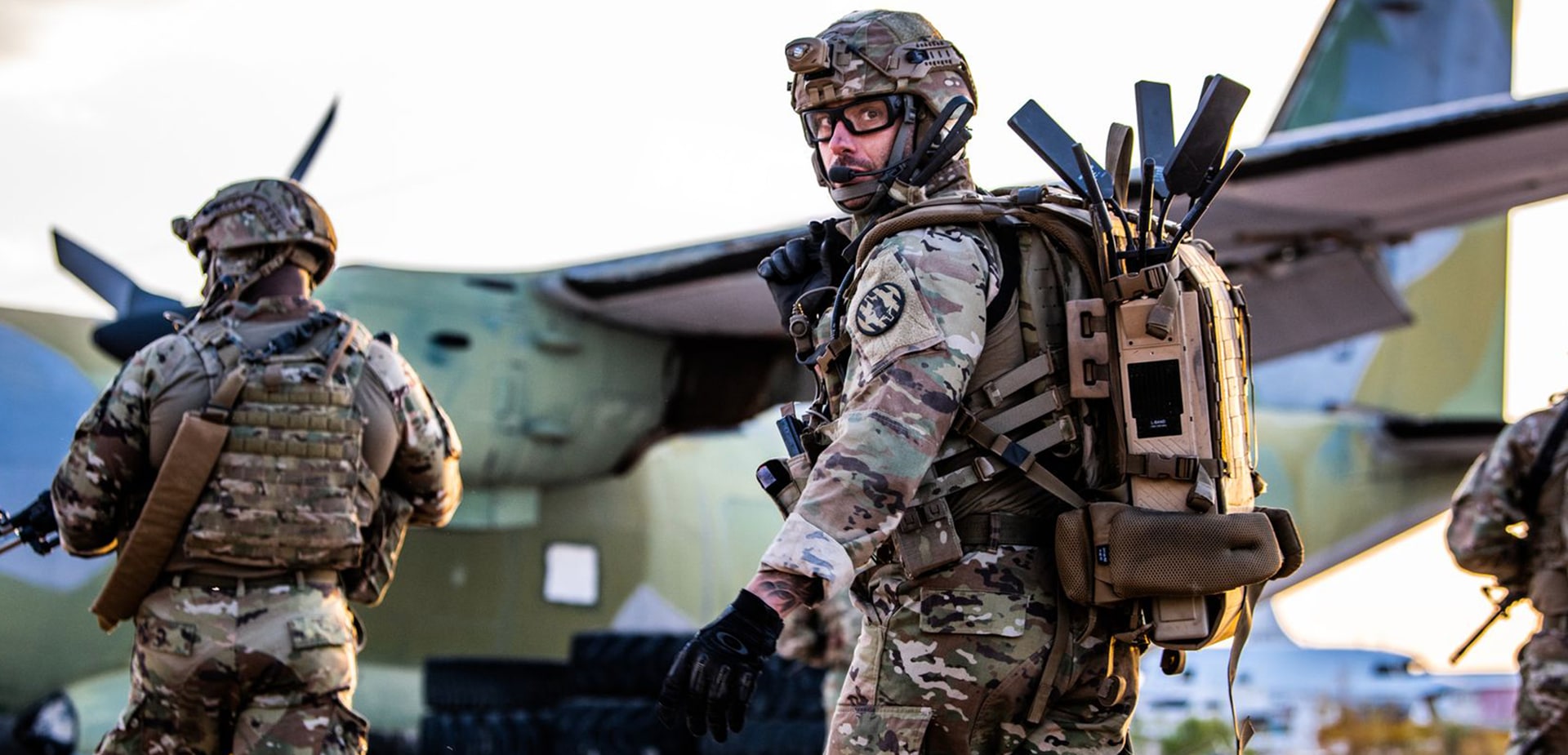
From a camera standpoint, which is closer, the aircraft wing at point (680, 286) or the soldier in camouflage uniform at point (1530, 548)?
the soldier in camouflage uniform at point (1530, 548)

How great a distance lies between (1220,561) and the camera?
3463 millimetres

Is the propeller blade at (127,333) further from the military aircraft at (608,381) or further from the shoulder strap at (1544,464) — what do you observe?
the shoulder strap at (1544,464)

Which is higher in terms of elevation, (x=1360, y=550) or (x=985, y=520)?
(x=985, y=520)

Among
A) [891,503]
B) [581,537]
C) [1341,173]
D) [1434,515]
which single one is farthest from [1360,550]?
[891,503]

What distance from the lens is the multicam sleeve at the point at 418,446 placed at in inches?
217

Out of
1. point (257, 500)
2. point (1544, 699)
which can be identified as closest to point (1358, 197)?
point (1544, 699)

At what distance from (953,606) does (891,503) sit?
0.31 metres

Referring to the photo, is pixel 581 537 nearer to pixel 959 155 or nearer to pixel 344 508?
pixel 344 508

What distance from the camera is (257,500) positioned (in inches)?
202

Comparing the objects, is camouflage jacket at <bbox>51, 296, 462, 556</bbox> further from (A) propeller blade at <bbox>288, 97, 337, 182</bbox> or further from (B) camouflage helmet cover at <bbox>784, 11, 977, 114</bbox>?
(A) propeller blade at <bbox>288, 97, 337, 182</bbox>

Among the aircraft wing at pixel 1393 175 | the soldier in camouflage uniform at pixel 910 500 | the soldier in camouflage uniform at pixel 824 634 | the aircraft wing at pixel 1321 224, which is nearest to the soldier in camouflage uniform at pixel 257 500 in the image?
the soldier in camouflage uniform at pixel 910 500

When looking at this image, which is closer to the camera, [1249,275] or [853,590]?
[853,590]

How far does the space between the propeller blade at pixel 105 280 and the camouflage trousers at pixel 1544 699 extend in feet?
23.3

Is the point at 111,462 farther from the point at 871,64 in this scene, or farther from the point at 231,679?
the point at 871,64
